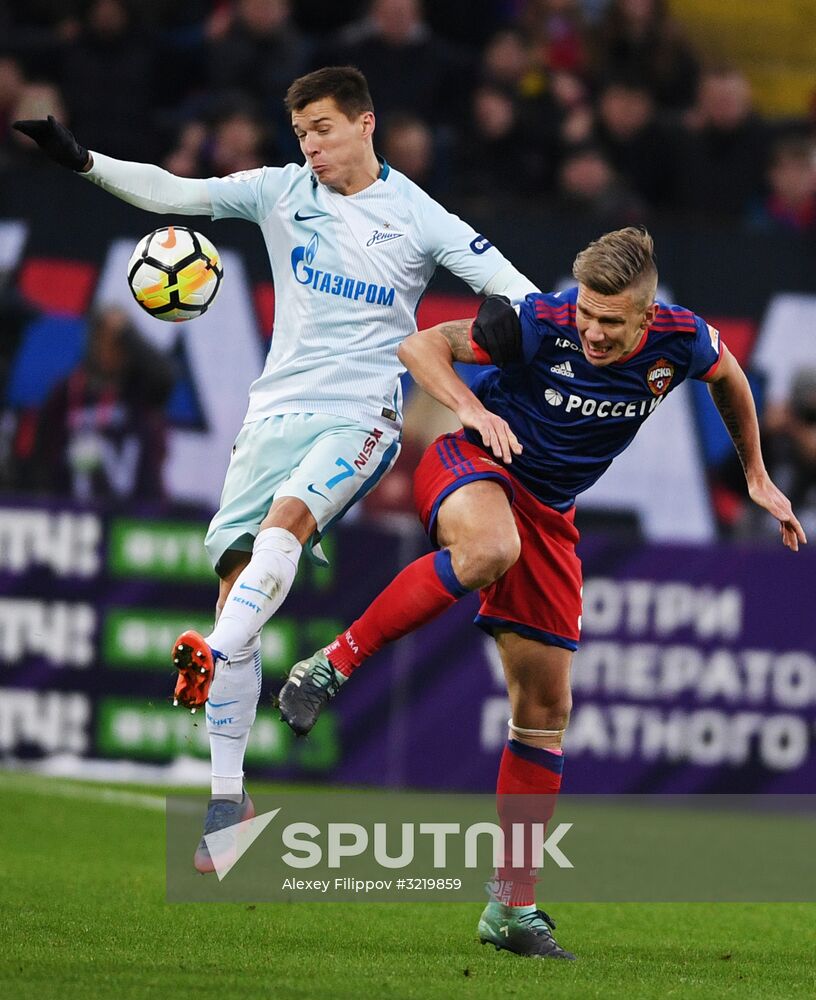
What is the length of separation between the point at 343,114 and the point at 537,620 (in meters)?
2.10

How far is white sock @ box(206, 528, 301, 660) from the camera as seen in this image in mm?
6844

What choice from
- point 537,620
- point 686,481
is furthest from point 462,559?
point 686,481

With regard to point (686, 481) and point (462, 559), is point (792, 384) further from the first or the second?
point (462, 559)

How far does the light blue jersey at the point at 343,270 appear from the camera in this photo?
7387 millimetres

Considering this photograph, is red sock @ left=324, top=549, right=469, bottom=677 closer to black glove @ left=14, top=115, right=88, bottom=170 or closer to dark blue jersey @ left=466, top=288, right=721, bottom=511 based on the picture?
dark blue jersey @ left=466, top=288, right=721, bottom=511

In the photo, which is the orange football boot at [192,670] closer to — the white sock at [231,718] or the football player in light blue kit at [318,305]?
the football player in light blue kit at [318,305]

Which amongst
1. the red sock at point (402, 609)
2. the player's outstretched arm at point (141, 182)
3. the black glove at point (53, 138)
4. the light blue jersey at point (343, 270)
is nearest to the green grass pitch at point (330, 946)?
the red sock at point (402, 609)

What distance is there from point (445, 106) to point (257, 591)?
26.9 feet

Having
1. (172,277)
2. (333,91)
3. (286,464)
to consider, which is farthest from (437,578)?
(333,91)

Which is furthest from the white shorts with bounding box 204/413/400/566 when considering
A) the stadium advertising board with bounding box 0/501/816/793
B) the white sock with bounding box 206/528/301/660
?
the stadium advertising board with bounding box 0/501/816/793

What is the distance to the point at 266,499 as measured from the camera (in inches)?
290

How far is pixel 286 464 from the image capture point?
24.1 feet

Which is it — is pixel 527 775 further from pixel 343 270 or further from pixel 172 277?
pixel 172 277

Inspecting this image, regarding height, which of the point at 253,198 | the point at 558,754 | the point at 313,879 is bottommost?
the point at 313,879
